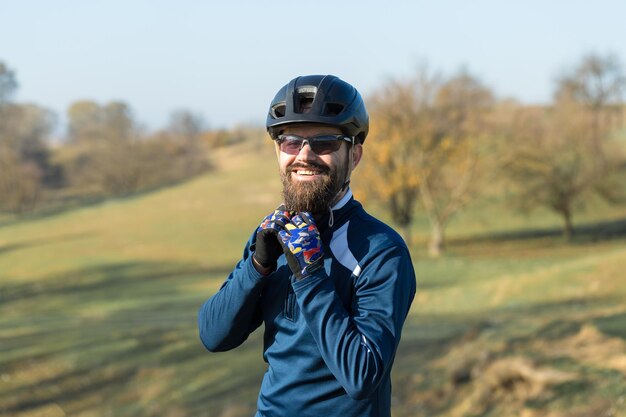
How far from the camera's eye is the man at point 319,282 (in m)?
2.79

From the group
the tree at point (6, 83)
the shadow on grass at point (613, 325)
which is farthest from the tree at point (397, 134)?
the tree at point (6, 83)

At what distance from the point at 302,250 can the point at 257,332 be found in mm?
16447

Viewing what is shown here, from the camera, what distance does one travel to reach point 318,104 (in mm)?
3123

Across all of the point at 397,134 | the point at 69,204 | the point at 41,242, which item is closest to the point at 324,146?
the point at 397,134

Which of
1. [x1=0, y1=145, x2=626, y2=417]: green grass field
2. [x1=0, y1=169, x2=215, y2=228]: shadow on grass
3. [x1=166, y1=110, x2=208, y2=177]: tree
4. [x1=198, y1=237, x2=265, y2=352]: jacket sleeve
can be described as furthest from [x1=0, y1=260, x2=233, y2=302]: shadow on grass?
[x1=166, y1=110, x2=208, y2=177]: tree

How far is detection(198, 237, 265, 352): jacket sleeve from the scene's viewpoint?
303 centimetres

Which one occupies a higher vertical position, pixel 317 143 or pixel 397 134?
pixel 317 143

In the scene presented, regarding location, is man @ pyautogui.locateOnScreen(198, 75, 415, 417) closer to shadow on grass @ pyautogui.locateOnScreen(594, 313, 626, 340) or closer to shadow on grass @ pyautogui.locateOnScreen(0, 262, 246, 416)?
shadow on grass @ pyautogui.locateOnScreen(594, 313, 626, 340)

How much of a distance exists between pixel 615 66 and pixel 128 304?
41.2 m

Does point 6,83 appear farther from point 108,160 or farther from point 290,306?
point 290,306

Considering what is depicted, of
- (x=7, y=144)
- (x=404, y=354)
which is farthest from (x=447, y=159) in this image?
(x=7, y=144)

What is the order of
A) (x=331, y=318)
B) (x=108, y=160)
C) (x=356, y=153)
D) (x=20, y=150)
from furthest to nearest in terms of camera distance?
1. (x=20, y=150)
2. (x=108, y=160)
3. (x=356, y=153)
4. (x=331, y=318)

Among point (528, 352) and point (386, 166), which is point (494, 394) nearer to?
point (528, 352)

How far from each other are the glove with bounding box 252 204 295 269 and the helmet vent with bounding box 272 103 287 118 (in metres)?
0.47
